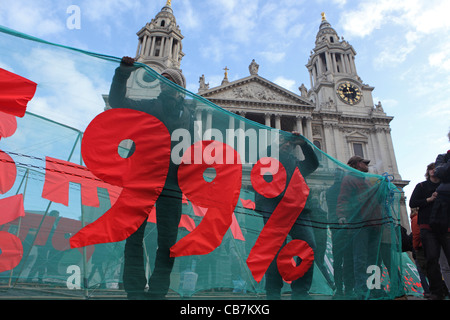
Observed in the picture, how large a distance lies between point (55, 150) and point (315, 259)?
3.25 metres

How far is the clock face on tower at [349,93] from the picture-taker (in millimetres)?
33938

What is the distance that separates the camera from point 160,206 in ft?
9.45

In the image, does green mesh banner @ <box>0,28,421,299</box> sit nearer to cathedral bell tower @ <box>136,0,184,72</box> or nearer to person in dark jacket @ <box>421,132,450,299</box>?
person in dark jacket @ <box>421,132,450,299</box>

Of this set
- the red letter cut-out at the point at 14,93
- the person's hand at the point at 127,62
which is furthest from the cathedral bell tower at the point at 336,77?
the red letter cut-out at the point at 14,93

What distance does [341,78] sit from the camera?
35.2 meters

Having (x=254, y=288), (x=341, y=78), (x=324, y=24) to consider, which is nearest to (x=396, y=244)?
(x=254, y=288)

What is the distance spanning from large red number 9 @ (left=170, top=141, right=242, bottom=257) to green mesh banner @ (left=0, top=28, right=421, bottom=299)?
13 mm

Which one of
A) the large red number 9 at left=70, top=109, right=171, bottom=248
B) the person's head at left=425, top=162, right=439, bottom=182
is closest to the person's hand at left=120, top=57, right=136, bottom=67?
the large red number 9 at left=70, top=109, right=171, bottom=248

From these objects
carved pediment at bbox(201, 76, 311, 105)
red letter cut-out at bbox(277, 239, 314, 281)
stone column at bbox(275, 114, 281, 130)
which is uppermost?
carved pediment at bbox(201, 76, 311, 105)

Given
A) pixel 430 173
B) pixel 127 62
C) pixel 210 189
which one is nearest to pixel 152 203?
pixel 210 189

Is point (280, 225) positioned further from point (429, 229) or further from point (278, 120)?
point (278, 120)

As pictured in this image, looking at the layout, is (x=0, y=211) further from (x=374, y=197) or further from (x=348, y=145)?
(x=348, y=145)

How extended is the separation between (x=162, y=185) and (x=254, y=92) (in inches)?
1171

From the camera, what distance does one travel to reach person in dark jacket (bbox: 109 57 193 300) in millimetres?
2543
